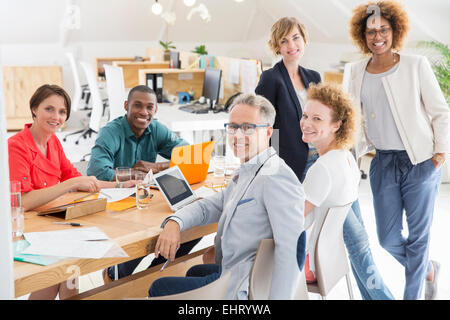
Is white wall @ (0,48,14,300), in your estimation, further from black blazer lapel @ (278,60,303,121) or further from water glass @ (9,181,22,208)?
black blazer lapel @ (278,60,303,121)

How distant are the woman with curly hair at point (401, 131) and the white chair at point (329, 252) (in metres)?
0.60

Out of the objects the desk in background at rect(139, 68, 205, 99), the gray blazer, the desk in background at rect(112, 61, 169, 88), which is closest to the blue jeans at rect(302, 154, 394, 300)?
the gray blazer

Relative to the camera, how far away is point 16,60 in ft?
23.8

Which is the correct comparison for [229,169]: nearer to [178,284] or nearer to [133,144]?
[133,144]

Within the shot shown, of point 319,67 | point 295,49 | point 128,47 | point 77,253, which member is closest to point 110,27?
point 128,47

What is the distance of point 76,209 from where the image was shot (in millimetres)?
1709

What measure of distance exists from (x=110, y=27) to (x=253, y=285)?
23.7ft

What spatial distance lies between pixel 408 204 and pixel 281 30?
3.70 ft

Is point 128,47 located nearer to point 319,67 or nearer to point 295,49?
point 319,67

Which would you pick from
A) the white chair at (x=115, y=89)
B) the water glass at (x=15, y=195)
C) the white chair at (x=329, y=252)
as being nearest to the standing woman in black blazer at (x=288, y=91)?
the white chair at (x=329, y=252)

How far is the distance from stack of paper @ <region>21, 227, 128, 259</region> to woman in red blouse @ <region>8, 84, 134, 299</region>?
32 centimetres

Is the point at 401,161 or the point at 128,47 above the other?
the point at 128,47

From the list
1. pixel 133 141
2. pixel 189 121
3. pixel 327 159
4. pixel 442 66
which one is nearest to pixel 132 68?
pixel 189 121

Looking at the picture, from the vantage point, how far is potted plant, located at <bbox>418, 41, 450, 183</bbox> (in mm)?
4496
